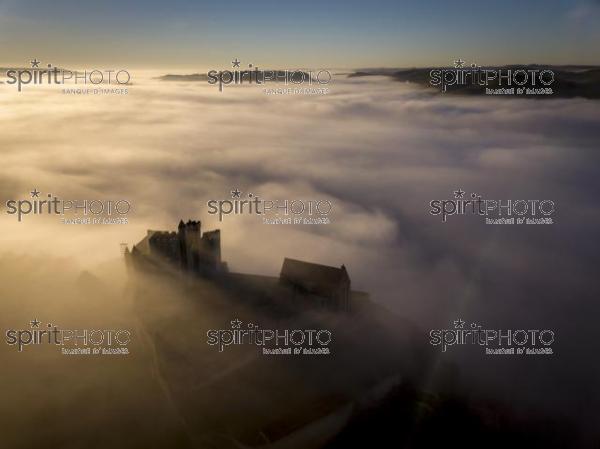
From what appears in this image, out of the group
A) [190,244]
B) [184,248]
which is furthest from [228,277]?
[184,248]

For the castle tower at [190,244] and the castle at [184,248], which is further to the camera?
the castle tower at [190,244]

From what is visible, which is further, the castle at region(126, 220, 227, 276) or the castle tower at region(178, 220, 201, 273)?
the castle tower at region(178, 220, 201, 273)

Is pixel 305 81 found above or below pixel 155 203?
above

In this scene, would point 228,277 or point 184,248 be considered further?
point 228,277

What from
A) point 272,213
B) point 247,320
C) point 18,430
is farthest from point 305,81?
point 18,430

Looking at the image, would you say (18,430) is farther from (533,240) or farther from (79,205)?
(533,240)

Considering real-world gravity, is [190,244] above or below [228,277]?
above

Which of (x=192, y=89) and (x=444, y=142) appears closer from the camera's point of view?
(x=192, y=89)

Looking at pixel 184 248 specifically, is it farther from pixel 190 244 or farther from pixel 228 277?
pixel 228 277
